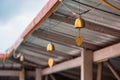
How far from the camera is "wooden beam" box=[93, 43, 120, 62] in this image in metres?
8.95

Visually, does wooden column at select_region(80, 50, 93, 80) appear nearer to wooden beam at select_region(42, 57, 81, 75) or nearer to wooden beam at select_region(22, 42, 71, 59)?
wooden beam at select_region(42, 57, 81, 75)

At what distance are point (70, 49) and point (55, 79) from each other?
5.18m

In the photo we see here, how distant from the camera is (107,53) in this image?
31.3 feet

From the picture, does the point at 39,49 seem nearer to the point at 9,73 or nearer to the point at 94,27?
the point at 94,27

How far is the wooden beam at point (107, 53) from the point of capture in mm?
8945

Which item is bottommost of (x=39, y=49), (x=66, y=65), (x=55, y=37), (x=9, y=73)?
(x=9, y=73)

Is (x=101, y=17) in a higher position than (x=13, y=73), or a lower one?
higher

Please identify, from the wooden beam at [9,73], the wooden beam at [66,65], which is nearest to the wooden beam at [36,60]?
the wooden beam at [66,65]

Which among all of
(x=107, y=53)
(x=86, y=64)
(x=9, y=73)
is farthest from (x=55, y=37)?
(x=9, y=73)

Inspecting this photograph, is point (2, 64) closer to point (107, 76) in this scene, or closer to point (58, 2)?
point (107, 76)

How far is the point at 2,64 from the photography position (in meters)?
16.6

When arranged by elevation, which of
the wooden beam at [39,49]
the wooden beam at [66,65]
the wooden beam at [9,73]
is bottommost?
the wooden beam at [9,73]

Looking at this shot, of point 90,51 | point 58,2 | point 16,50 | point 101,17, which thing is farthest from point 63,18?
point 16,50

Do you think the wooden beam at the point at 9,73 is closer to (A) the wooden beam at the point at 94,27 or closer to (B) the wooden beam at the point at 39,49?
(B) the wooden beam at the point at 39,49
